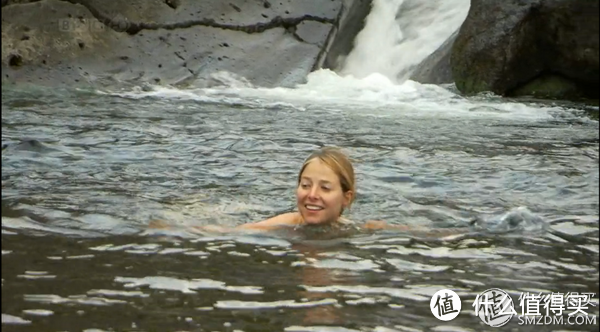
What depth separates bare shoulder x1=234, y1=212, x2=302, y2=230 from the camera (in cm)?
528

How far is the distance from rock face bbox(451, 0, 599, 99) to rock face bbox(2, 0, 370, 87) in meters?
2.14

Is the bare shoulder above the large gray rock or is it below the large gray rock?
below

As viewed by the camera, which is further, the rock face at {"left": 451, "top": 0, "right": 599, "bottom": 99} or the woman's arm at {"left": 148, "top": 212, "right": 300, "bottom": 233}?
the rock face at {"left": 451, "top": 0, "right": 599, "bottom": 99}

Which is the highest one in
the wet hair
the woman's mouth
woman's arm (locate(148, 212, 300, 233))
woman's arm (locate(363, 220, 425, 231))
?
the wet hair

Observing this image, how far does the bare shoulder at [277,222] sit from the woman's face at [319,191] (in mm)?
55

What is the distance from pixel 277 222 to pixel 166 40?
882 cm

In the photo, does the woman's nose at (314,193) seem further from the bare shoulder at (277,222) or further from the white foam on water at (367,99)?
the white foam on water at (367,99)

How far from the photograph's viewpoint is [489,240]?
4902mm

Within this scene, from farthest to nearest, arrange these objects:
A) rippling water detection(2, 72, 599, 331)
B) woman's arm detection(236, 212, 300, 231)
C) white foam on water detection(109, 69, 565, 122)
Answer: white foam on water detection(109, 69, 565, 122) → woman's arm detection(236, 212, 300, 231) → rippling water detection(2, 72, 599, 331)

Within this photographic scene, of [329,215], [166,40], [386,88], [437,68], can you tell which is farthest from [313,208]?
[437,68]

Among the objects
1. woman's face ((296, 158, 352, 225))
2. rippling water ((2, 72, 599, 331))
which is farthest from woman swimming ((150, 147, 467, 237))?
rippling water ((2, 72, 599, 331))

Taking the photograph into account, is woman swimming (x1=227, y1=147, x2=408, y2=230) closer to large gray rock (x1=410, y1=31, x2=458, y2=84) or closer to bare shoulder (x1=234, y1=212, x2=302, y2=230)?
bare shoulder (x1=234, y1=212, x2=302, y2=230)

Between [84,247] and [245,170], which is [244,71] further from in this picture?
[84,247]

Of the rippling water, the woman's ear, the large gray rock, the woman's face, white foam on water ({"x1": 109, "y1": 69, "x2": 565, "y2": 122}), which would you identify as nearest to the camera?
the rippling water
